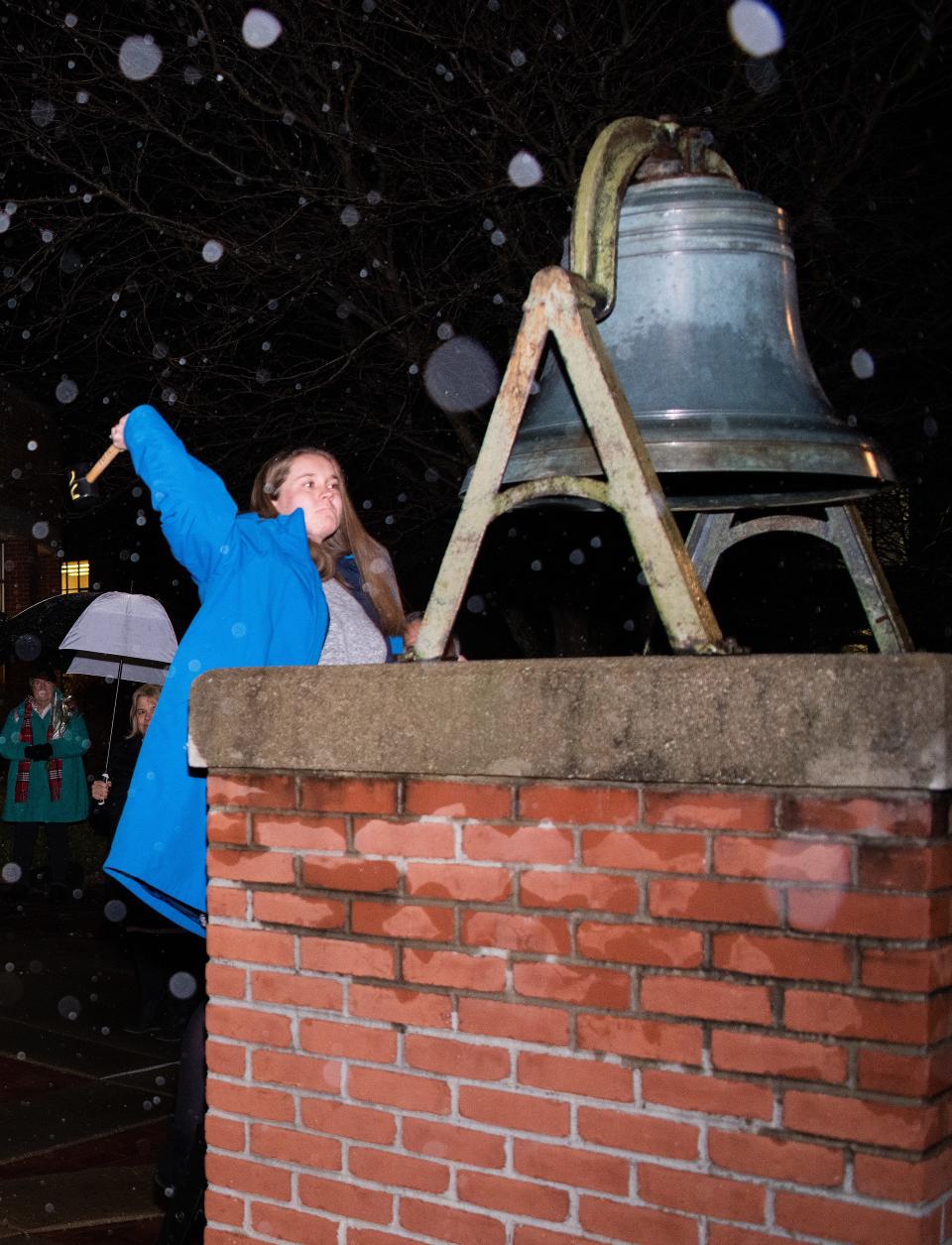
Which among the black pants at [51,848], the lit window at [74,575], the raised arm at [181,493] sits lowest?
the black pants at [51,848]

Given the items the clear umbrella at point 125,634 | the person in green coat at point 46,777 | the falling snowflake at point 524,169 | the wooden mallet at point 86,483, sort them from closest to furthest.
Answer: the wooden mallet at point 86,483 < the falling snowflake at point 524,169 < the clear umbrella at point 125,634 < the person in green coat at point 46,777

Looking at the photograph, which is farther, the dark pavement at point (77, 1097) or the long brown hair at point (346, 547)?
the dark pavement at point (77, 1097)

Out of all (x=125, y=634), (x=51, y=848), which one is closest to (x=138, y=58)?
(x=125, y=634)

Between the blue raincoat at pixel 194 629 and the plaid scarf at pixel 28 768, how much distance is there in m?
8.61

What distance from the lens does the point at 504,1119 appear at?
2434 mm

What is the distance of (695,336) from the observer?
274 cm

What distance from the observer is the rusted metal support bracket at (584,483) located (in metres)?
2.35

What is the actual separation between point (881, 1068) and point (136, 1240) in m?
3.14

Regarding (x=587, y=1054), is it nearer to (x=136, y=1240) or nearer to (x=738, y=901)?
(x=738, y=901)

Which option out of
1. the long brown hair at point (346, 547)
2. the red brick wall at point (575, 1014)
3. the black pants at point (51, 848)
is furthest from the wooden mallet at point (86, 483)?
the black pants at point (51, 848)

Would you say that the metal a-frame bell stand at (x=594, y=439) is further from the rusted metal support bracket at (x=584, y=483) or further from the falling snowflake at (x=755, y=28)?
the falling snowflake at (x=755, y=28)

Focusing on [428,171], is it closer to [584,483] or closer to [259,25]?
[259,25]

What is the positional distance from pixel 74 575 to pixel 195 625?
22929 mm

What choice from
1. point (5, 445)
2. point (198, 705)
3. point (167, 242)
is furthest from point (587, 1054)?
point (5, 445)
